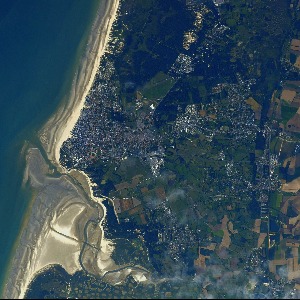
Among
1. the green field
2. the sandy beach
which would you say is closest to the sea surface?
the sandy beach

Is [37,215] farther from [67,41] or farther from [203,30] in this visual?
[203,30]

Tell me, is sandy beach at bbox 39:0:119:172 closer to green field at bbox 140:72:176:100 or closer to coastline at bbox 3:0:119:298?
coastline at bbox 3:0:119:298

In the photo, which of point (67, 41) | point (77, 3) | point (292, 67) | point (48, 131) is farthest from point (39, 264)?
point (292, 67)

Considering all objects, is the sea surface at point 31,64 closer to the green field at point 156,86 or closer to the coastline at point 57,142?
the coastline at point 57,142

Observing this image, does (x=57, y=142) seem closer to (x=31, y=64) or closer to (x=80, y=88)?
(x=80, y=88)

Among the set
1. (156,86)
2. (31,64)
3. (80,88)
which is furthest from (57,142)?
(156,86)
